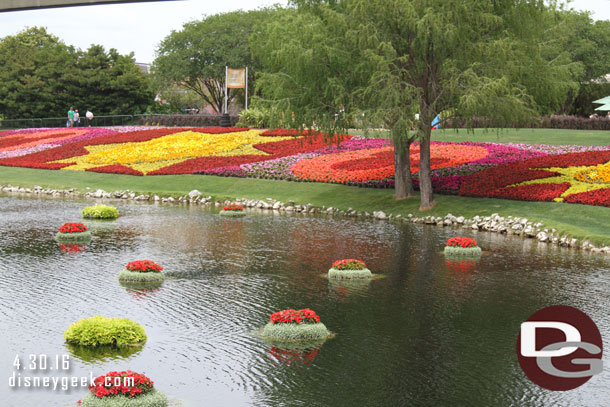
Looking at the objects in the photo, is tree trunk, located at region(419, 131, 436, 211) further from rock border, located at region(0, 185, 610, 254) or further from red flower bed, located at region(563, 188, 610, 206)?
red flower bed, located at region(563, 188, 610, 206)

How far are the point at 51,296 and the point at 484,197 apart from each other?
20.3 m

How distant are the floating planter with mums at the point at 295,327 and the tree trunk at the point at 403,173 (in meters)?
19.7

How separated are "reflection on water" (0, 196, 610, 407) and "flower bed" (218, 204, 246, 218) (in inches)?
122

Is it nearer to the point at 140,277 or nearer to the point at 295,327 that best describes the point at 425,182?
the point at 140,277

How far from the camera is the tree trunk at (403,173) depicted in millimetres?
34688

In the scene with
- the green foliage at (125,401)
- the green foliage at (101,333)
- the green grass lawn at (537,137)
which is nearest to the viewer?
the green foliage at (125,401)

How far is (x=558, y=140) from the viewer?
46156 mm

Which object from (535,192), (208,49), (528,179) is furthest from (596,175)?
(208,49)

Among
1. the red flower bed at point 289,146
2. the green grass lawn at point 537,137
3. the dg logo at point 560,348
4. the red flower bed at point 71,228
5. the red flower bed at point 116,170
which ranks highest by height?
the green grass lawn at point 537,137

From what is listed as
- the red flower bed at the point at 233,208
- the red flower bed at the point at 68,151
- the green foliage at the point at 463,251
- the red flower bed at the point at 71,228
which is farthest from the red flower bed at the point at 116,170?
the green foliage at the point at 463,251

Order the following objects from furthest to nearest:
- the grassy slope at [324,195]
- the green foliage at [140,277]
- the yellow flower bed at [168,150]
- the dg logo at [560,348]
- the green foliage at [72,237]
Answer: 1. the yellow flower bed at [168,150]
2. the grassy slope at [324,195]
3. the green foliage at [72,237]
4. the green foliage at [140,277]
5. the dg logo at [560,348]

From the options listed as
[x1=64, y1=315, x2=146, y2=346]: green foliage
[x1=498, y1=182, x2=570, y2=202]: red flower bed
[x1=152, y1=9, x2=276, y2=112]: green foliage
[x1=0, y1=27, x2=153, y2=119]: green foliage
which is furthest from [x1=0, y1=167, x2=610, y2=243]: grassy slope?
[x1=152, y1=9, x2=276, y2=112]: green foliage

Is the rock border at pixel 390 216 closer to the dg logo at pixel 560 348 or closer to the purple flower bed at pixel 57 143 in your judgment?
the dg logo at pixel 560 348

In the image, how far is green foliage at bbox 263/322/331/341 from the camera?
15.3 m
